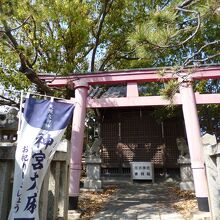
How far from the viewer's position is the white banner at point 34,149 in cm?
401

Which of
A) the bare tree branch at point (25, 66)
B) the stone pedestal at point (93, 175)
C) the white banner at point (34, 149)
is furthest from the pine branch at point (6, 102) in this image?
the white banner at point (34, 149)

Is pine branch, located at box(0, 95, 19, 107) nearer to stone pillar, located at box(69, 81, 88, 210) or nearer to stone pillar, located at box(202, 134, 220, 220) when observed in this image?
stone pillar, located at box(69, 81, 88, 210)

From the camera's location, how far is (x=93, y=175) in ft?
33.1

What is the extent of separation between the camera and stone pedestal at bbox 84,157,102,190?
32.4 feet

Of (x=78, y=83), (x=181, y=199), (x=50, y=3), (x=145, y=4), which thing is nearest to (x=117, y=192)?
(x=181, y=199)

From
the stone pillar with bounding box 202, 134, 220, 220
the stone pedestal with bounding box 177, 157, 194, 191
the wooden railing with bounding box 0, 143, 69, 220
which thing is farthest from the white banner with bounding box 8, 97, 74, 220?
the stone pedestal with bounding box 177, 157, 194, 191

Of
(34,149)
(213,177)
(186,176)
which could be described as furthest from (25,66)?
(186,176)

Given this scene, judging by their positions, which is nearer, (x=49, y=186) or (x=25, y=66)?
(x=49, y=186)

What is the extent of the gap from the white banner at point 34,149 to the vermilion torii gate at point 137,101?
2025 mm

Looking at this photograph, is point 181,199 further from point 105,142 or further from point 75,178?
point 105,142

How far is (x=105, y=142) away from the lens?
48.4ft

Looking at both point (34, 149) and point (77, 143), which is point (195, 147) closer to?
point (77, 143)

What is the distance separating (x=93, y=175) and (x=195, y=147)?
16.0 feet

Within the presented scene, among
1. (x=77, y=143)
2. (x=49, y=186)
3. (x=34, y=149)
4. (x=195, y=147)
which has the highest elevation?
(x=77, y=143)
